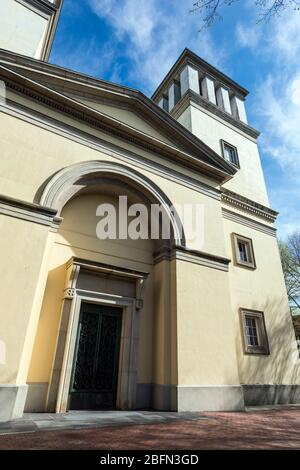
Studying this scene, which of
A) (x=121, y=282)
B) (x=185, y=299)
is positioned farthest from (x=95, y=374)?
(x=185, y=299)

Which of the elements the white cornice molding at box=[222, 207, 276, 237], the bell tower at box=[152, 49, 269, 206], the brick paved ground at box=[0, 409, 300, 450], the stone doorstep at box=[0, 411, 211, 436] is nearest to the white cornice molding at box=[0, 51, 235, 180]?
the white cornice molding at box=[222, 207, 276, 237]

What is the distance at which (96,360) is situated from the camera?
7.96 metres

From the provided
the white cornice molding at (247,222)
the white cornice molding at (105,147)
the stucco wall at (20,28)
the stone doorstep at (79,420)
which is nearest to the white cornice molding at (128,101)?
the white cornice molding at (105,147)

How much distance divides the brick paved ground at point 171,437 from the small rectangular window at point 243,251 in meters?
6.69

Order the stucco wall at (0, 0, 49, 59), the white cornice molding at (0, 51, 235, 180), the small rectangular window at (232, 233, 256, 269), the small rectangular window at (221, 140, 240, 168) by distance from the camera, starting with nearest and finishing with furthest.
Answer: the white cornice molding at (0, 51, 235, 180) → the stucco wall at (0, 0, 49, 59) → the small rectangular window at (232, 233, 256, 269) → the small rectangular window at (221, 140, 240, 168)

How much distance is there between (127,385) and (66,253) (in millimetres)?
4150

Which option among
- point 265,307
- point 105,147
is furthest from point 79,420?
point 265,307

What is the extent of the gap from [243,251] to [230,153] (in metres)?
6.35

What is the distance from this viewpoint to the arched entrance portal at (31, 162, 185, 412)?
7.56 meters

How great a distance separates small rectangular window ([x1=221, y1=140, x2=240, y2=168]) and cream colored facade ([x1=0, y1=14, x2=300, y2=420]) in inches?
147

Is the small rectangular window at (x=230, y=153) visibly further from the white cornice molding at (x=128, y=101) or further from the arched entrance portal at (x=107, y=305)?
the arched entrance portal at (x=107, y=305)

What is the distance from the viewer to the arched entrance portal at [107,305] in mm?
7562

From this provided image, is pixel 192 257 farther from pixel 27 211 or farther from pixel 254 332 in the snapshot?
pixel 27 211

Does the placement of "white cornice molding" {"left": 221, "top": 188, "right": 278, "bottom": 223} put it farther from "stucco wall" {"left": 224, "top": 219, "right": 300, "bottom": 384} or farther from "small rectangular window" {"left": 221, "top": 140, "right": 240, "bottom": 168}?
"small rectangular window" {"left": 221, "top": 140, "right": 240, "bottom": 168}
